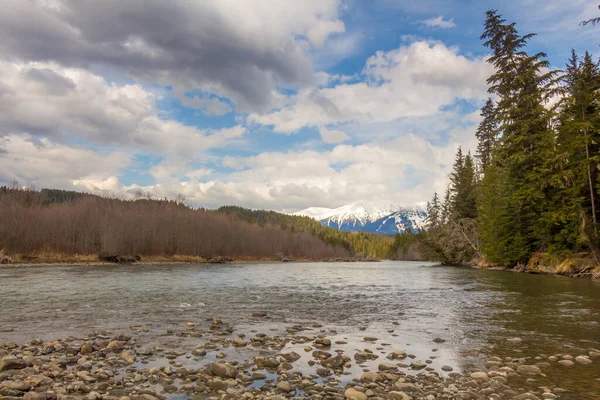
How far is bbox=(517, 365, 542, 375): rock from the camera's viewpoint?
740 cm

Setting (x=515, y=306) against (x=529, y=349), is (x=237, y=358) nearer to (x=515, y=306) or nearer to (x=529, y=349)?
(x=529, y=349)

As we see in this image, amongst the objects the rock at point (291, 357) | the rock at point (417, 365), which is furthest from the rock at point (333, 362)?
the rock at point (417, 365)

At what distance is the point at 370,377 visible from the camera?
705 cm

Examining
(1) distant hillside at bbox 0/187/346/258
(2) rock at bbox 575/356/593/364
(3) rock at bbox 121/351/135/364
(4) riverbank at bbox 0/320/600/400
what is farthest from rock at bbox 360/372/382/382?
(1) distant hillside at bbox 0/187/346/258

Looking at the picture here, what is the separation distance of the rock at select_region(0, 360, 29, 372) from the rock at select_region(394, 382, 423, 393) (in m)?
7.54

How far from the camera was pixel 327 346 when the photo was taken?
964 centimetres

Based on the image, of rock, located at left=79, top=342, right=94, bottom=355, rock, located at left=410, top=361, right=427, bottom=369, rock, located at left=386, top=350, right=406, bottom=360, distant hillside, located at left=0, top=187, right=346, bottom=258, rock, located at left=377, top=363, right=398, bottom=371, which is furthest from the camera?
distant hillside, located at left=0, top=187, right=346, bottom=258

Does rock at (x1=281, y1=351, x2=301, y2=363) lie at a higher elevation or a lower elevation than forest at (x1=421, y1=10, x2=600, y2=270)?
lower

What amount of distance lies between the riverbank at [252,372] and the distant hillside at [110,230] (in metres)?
71.5

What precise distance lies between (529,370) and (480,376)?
1.25 meters

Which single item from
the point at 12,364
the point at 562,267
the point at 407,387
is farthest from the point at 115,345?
the point at 562,267

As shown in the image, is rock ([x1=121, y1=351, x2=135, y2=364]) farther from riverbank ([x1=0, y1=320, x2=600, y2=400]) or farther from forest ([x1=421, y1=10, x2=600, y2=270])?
forest ([x1=421, y1=10, x2=600, y2=270])

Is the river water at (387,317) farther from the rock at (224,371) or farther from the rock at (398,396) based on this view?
the rock at (224,371)

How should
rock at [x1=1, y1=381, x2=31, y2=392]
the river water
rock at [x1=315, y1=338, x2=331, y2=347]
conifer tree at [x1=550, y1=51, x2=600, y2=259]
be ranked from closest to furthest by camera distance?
rock at [x1=1, y1=381, x2=31, y2=392] → the river water → rock at [x1=315, y1=338, x2=331, y2=347] → conifer tree at [x1=550, y1=51, x2=600, y2=259]
